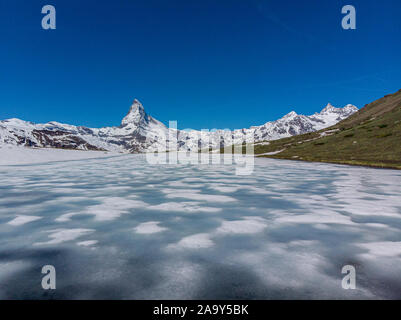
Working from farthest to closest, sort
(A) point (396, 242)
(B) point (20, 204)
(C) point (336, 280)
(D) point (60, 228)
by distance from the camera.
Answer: (B) point (20, 204), (D) point (60, 228), (A) point (396, 242), (C) point (336, 280)

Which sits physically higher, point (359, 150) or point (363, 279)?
point (359, 150)

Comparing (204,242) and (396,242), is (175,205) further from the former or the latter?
(396,242)

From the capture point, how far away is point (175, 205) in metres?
8.89

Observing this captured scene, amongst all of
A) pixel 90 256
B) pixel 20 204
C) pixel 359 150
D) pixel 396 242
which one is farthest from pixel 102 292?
pixel 359 150

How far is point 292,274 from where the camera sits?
397cm
